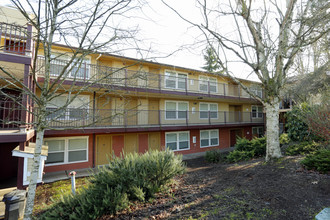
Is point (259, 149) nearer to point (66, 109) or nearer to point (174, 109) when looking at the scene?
point (174, 109)

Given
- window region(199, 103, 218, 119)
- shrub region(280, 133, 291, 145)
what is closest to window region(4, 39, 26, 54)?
shrub region(280, 133, 291, 145)

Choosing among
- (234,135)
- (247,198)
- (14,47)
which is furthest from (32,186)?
(234,135)

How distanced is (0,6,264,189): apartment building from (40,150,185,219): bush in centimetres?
233

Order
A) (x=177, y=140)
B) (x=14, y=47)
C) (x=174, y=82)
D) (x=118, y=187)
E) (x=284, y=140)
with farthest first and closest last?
(x=177, y=140)
(x=174, y=82)
(x=284, y=140)
(x=14, y=47)
(x=118, y=187)

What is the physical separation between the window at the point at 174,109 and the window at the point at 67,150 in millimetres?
7197

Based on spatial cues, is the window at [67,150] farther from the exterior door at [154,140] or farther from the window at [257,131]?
the window at [257,131]

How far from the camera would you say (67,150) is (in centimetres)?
1138

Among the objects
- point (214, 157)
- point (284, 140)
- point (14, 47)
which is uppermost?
point (14, 47)

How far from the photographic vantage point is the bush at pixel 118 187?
413 centimetres

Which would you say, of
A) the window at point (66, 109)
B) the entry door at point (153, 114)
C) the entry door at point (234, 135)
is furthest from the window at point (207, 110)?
the window at point (66, 109)

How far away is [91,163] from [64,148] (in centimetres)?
204

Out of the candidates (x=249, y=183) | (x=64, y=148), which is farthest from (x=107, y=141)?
(x=249, y=183)

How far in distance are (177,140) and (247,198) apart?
39.6ft

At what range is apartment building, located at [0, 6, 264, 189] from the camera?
7.70 m
